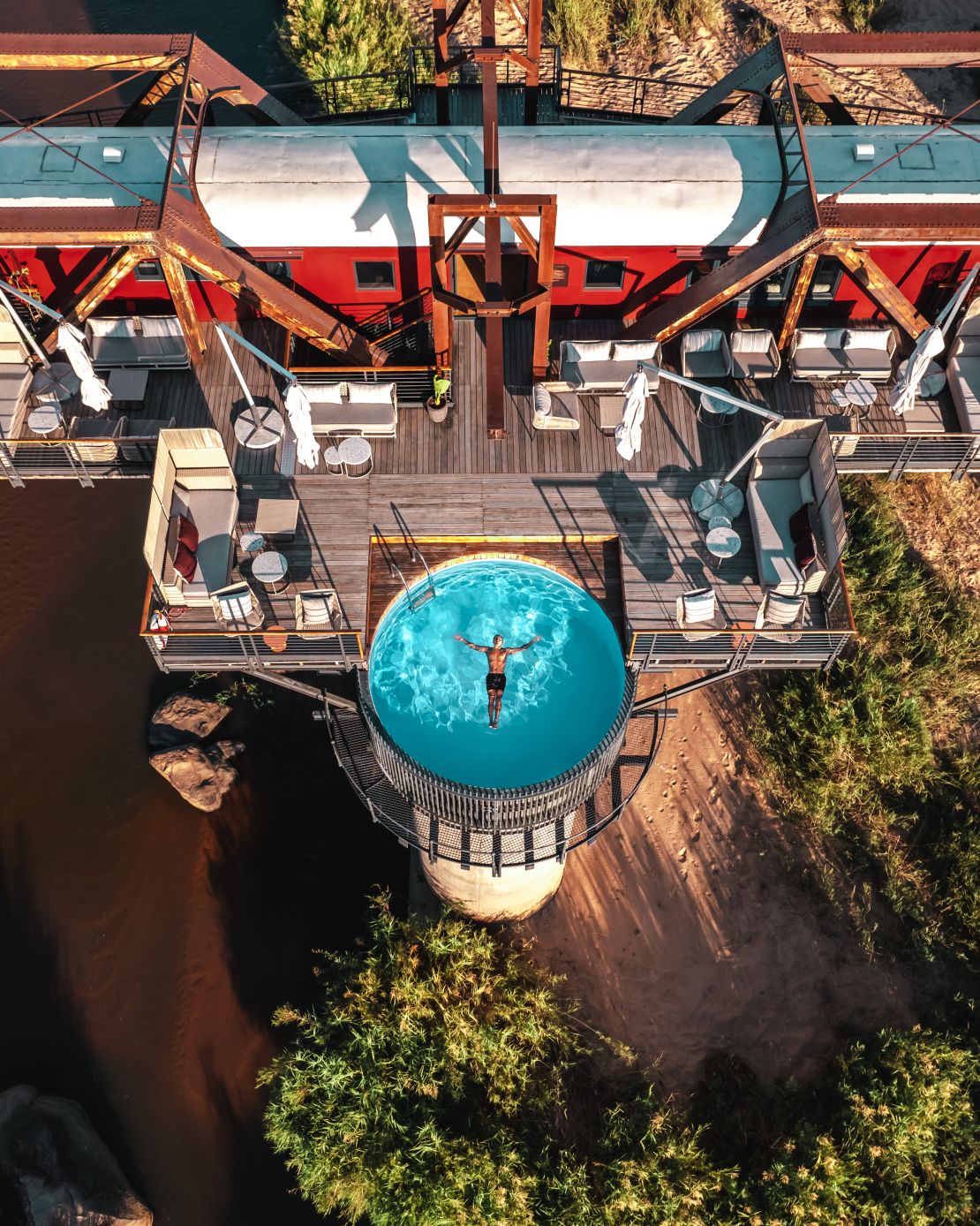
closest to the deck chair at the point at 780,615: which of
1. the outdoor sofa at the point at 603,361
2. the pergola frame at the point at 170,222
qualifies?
the outdoor sofa at the point at 603,361

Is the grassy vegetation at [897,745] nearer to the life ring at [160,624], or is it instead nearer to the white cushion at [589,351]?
the white cushion at [589,351]

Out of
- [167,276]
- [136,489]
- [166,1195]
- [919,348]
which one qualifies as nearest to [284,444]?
[167,276]

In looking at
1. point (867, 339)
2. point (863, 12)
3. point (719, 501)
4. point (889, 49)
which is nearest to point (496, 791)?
point (719, 501)

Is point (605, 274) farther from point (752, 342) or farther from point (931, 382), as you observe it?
point (931, 382)

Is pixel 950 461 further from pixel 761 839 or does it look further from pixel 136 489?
pixel 136 489

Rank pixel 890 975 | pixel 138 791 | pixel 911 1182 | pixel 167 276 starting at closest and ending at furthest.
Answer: pixel 911 1182, pixel 167 276, pixel 890 975, pixel 138 791
